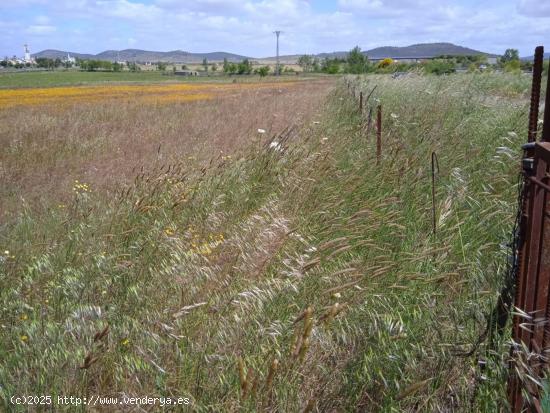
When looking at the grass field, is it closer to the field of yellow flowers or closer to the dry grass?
the dry grass

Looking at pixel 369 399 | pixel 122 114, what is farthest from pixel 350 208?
pixel 122 114

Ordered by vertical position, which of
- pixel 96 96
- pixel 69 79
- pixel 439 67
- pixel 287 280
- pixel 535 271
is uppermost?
pixel 69 79

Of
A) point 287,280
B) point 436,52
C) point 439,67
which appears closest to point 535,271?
point 287,280

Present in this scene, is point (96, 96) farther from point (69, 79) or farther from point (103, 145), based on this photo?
point (69, 79)

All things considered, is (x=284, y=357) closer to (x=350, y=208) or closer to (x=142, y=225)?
(x=350, y=208)

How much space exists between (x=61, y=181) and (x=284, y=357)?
7629mm

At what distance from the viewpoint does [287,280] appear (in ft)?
9.53

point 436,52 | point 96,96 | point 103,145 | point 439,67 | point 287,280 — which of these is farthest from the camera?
point 436,52

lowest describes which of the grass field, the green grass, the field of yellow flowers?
the grass field

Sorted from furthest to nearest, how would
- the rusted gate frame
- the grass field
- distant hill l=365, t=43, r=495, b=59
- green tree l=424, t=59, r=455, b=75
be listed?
distant hill l=365, t=43, r=495, b=59, green tree l=424, t=59, r=455, b=75, the grass field, the rusted gate frame

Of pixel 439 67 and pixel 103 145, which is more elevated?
pixel 439 67

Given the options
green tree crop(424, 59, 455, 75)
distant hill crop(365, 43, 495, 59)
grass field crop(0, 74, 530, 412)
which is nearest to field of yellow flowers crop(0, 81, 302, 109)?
distant hill crop(365, 43, 495, 59)

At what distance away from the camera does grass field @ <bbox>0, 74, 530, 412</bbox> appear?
7.60 ft

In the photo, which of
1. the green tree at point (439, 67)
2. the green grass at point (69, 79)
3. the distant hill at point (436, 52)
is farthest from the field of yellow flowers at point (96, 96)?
the green tree at point (439, 67)
